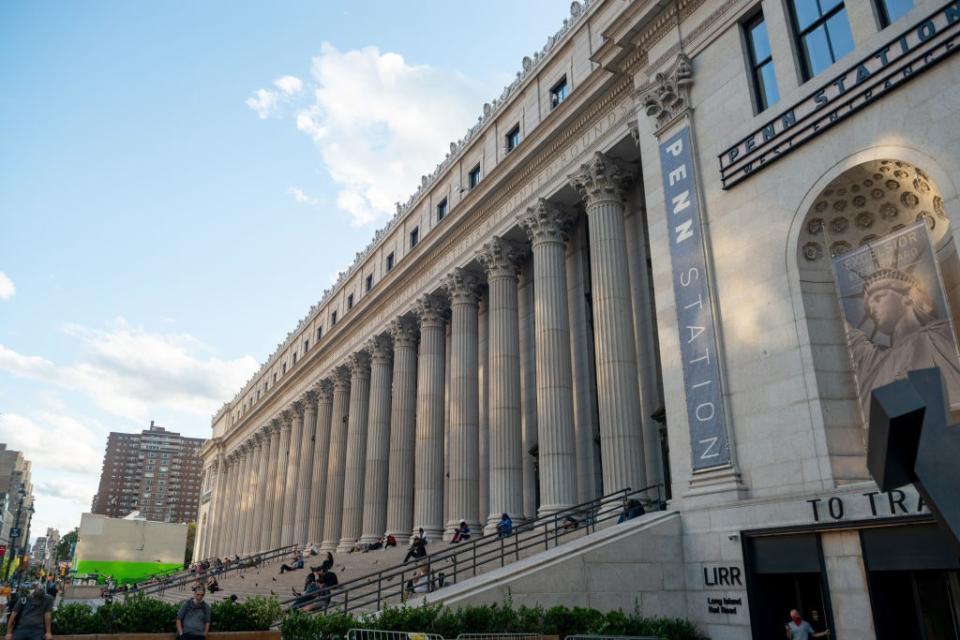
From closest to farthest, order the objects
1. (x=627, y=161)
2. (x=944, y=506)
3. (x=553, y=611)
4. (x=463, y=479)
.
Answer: (x=944, y=506)
(x=553, y=611)
(x=627, y=161)
(x=463, y=479)

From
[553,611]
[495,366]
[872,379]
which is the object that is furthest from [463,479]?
[872,379]

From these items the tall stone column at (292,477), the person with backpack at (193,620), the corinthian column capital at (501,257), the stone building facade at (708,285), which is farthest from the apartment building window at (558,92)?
the tall stone column at (292,477)

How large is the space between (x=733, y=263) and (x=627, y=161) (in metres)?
9.17

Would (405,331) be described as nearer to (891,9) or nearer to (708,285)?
(708,285)

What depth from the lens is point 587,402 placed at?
1156 inches

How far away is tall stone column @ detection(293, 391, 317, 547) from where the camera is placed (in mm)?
53812

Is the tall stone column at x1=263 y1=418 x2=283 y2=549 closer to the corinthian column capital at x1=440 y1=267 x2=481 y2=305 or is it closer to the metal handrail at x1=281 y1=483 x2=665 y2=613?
the corinthian column capital at x1=440 y1=267 x2=481 y2=305

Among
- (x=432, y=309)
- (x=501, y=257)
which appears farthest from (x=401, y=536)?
(x=501, y=257)

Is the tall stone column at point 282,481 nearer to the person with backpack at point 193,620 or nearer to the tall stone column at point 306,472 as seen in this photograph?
the tall stone column at point 306,472

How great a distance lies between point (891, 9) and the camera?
16453mm

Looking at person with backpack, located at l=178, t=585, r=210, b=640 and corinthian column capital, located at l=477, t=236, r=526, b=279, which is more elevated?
corinthian column capital, located at l=477, t=236, r=526, b=279

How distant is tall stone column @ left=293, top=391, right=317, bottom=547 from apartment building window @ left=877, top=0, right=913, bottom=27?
4755 centimetres

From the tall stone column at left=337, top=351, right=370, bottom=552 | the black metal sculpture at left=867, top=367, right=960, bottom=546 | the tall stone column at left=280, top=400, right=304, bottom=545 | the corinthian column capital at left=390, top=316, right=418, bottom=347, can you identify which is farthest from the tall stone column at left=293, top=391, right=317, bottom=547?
the black metal sculpture at left=867, top=367, right=960, bottom=546

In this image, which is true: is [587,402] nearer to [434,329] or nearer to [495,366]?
[495,366]
